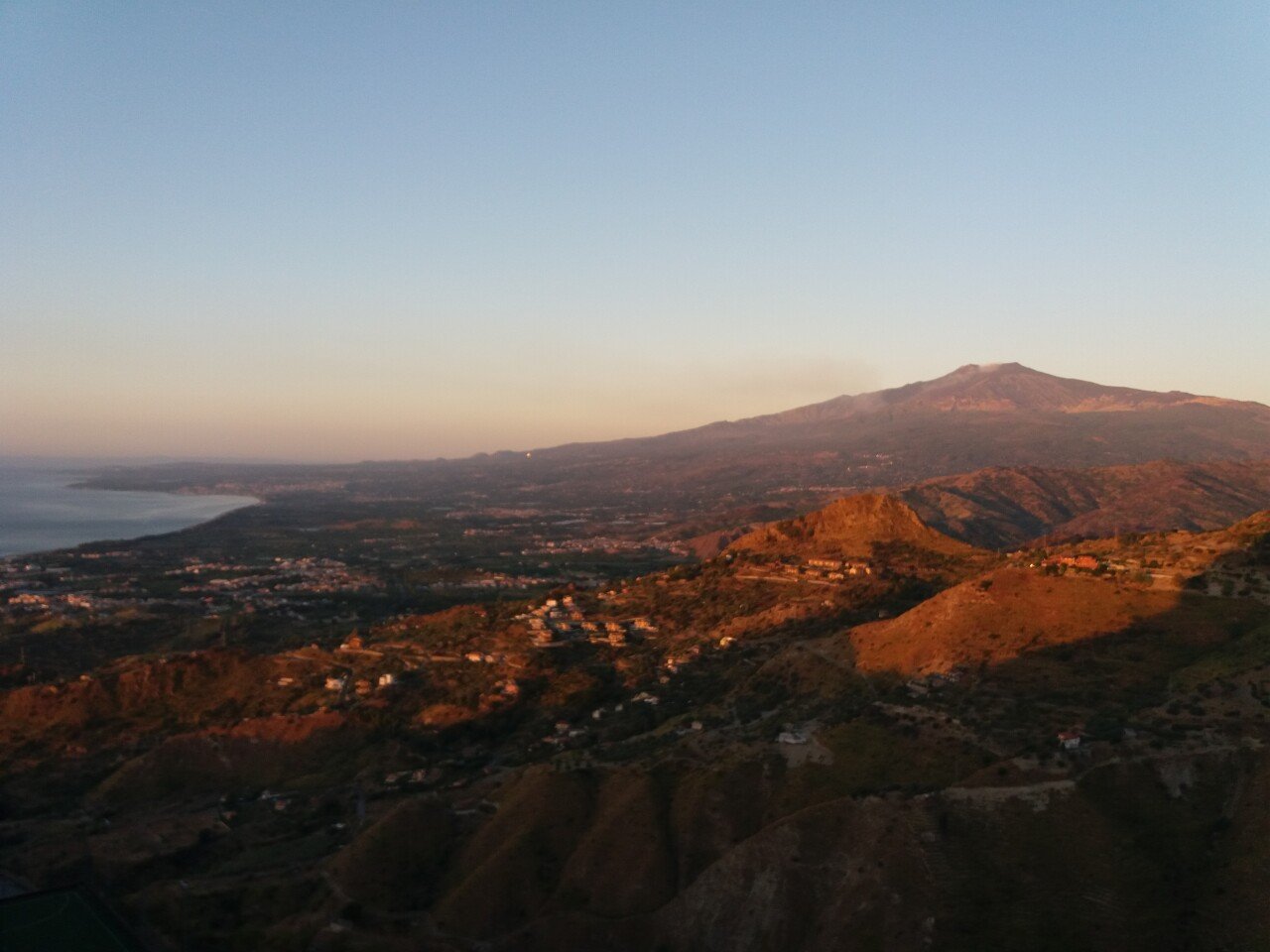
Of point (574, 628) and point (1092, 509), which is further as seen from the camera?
point (1092, 509)

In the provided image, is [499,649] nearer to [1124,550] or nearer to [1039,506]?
[1124,550]

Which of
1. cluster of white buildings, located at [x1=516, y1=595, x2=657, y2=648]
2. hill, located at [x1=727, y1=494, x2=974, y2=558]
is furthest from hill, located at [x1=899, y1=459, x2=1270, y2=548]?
cluster of white buildings, located at [x1=516, y1=595, x2=657, y2=648]

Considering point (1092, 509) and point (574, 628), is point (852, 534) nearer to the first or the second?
point (574, 628)

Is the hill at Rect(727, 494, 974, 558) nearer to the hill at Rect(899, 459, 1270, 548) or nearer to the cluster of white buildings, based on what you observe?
the cluster of white buildings

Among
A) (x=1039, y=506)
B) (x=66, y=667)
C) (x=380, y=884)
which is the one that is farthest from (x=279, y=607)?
(x=1039, y=506)

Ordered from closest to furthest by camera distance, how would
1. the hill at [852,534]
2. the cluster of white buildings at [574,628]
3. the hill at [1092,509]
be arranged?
1. the cluster of white buildings at [574,628]
2. the hill at [852,534]
3. the hill at [1092,509]

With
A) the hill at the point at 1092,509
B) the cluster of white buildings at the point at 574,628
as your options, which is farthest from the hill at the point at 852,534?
the hill at the point at 1092,509

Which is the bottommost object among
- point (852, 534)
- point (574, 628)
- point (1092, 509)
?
point (1092, 509)

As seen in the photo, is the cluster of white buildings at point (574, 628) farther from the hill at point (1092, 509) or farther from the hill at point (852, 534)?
the hill at point (1092, 509)

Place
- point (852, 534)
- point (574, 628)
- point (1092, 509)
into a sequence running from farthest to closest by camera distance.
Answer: point (1092, 509) < point (852, 534) < point (574, 628)

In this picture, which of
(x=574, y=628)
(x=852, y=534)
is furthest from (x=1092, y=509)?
(x=574, y=628)

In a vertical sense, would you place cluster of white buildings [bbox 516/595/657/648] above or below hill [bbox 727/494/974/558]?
below
